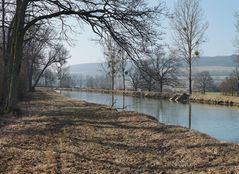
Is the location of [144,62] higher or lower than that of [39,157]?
higher

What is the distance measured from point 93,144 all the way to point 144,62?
22.9 ft

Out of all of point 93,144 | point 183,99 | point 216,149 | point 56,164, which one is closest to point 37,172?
point 56,164

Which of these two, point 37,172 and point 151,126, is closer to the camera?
point 37,172

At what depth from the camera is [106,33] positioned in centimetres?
1759

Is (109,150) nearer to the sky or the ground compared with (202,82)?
nearer to the ground

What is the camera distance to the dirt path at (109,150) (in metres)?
7.69

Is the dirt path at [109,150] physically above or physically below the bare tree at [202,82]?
below

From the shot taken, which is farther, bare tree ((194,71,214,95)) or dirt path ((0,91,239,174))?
bare tree ((194,71,214,95))

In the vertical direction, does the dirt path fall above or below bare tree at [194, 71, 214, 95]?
below

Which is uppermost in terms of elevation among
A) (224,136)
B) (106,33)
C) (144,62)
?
(106,33)

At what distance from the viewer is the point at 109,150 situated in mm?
9492

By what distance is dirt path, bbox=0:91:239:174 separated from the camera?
25.2 feet

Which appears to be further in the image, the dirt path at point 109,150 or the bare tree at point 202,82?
the bare tree at point 202,82

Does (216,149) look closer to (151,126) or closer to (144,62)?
(151,126)
